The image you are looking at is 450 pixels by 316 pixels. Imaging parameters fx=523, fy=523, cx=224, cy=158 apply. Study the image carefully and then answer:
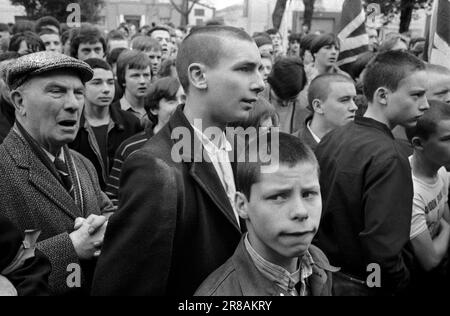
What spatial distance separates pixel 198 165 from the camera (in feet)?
6.64

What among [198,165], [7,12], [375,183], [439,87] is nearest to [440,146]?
[375,183]

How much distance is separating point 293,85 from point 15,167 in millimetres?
3015

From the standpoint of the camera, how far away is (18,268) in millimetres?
1820

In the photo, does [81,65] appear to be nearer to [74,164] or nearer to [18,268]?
[74,164]

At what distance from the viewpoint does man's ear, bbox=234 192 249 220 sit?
6.48ft

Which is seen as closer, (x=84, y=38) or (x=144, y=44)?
(x=84, y=38)

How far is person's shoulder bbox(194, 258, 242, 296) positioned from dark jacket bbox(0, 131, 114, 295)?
0.67m

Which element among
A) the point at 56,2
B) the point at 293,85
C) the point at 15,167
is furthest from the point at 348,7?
the point at 56,2

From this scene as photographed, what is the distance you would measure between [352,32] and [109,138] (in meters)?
2.80

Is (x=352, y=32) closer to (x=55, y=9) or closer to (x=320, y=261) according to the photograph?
(x=320, y=261)

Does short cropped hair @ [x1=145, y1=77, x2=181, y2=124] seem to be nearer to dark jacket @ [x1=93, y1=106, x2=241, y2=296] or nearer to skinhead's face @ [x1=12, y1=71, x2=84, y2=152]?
skinhead's face @ [x1=12, y1=71, x2=84, y2=152]

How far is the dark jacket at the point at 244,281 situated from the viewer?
1846 millimetres

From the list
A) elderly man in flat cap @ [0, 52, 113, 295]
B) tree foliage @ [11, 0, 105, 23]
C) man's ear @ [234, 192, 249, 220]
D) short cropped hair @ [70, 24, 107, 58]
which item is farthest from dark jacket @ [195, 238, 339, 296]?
tree foliage @ [11, 0, 105, 23]

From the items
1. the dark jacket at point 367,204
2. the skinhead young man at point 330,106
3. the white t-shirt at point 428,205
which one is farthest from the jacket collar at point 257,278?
the skinhead young man at point 330,106
